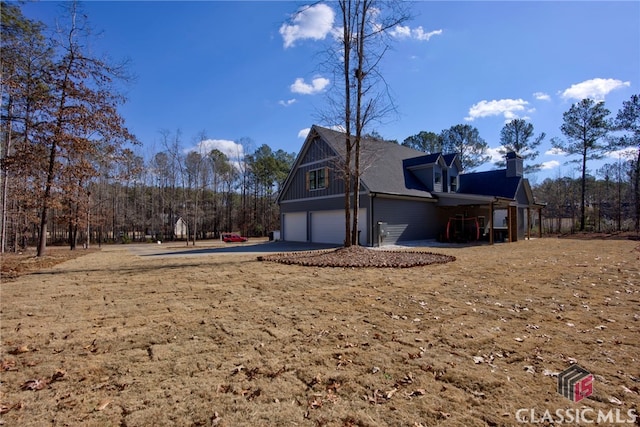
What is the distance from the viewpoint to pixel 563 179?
38.8 metres

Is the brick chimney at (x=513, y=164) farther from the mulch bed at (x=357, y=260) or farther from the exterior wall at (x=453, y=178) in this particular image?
the mulch bed at (x=357, y=260)

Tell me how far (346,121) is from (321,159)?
8.10 meters

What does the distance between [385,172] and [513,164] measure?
9.96 meters

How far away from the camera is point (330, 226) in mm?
19281

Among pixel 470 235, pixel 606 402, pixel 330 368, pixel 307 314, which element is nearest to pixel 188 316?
pixel 307 314

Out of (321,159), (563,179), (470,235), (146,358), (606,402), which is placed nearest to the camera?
(606,402)

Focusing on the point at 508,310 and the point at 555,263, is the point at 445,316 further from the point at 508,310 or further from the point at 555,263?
the point at 555,263

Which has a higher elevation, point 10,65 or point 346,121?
point 10,65

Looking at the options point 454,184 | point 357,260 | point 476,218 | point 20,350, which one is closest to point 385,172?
point 476,218

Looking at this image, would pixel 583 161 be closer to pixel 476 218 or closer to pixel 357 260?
pixel 476 218

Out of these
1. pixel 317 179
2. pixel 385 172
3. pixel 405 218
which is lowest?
pixel 405 218

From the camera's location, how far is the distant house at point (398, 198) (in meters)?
17.3

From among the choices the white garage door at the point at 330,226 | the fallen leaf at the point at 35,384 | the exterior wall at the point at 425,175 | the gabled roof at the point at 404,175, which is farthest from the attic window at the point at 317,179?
the fallen leaf at the point at 35,384

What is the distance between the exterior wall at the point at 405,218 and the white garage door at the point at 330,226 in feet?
2.80
